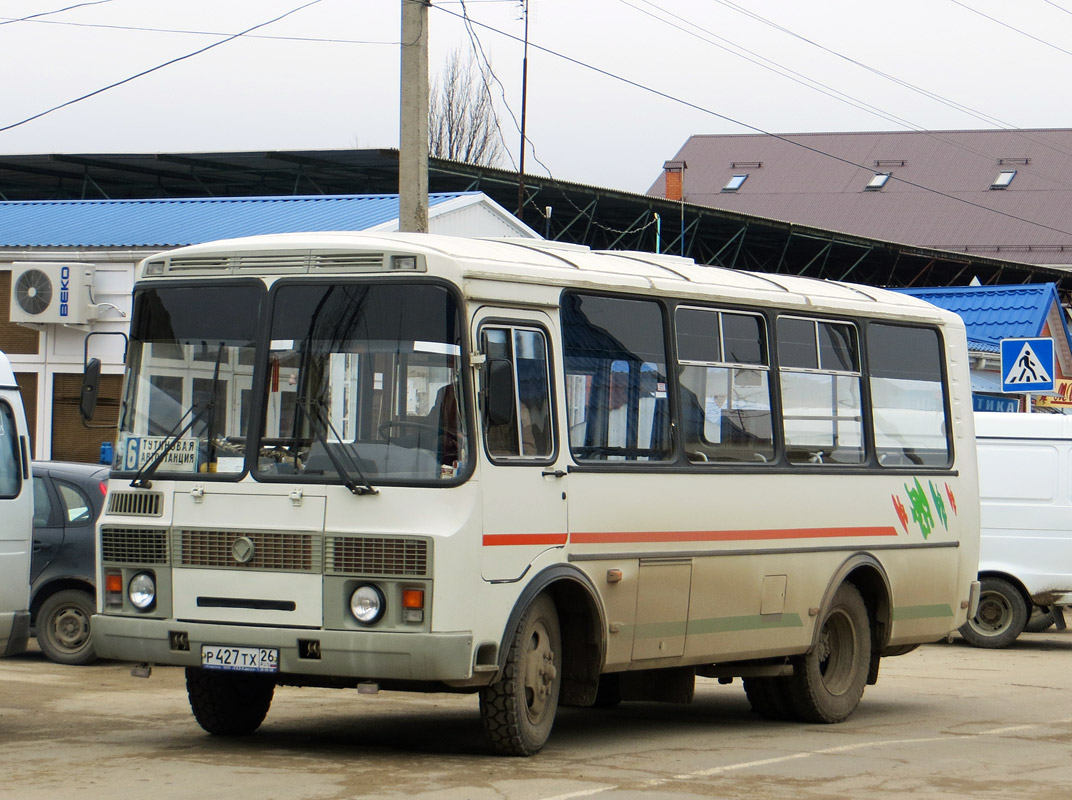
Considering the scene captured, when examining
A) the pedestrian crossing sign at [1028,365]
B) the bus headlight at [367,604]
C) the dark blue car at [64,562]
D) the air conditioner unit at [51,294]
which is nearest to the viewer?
the bus headlight at [367,604]

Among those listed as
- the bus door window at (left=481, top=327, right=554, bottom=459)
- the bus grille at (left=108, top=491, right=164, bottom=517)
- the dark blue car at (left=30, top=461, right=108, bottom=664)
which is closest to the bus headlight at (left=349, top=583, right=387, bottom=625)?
the bus door window at (left=481, top=327, right=554, bottom=459)

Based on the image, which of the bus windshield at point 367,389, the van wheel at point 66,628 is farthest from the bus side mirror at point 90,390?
the van wheel at point 66,628

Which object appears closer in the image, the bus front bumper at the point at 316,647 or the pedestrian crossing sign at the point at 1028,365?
the bus front bumper at the point at 316,647

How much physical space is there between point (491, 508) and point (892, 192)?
5863 centimetres

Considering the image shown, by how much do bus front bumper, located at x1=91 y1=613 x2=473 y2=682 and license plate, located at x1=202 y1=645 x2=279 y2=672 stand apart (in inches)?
1.0

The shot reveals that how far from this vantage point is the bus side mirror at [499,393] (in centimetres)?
898

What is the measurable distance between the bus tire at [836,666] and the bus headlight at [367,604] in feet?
13.3

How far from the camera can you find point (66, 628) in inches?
582

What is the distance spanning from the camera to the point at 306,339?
9109 mm

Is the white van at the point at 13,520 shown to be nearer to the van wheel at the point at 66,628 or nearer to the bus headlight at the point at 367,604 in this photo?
the bus headlight at the point at 367,604

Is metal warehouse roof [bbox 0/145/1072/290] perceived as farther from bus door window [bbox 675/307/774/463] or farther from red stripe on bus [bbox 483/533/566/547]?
red stripe on bus [bbox 483/533/566/547]

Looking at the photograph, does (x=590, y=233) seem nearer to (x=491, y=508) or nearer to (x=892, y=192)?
(x=491, y=508)

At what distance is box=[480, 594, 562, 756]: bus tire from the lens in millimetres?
8992

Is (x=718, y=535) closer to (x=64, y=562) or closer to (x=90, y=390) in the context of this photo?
(x=90, y=390)
